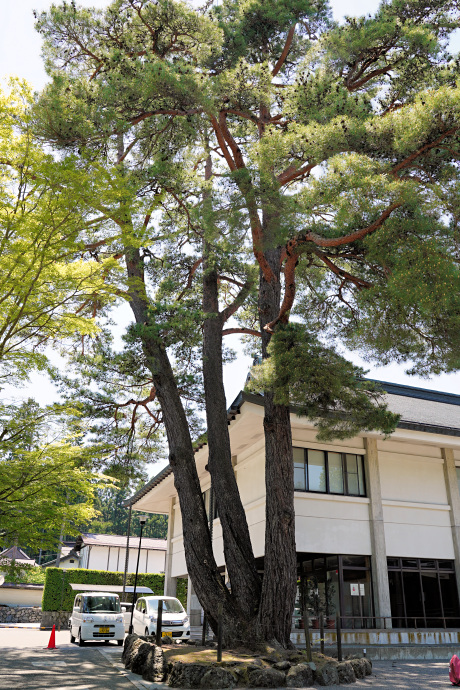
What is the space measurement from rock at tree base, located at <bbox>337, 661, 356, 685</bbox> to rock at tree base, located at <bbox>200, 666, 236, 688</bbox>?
191 cm

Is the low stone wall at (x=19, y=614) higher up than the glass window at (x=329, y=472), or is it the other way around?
the glass window at (x=329, y=472)

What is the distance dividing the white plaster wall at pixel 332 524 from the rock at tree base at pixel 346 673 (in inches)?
229

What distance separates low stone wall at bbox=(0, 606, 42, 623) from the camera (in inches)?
1345

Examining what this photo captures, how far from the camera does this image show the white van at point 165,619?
49.6ft

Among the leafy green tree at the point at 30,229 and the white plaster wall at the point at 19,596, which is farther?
the white plaster wall at the point at 19,596

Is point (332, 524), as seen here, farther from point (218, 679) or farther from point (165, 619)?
point (218, 679)

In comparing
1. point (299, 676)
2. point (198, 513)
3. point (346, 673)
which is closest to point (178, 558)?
point (198, 513)

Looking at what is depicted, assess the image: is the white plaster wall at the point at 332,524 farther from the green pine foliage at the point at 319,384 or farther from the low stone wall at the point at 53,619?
the low stone wall at the point at 53,619

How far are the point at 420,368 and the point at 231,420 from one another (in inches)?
259

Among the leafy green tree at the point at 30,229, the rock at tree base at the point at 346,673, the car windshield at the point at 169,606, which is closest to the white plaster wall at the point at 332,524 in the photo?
the car windshield at the point at 169,606

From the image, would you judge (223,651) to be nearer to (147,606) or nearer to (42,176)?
(147,606)

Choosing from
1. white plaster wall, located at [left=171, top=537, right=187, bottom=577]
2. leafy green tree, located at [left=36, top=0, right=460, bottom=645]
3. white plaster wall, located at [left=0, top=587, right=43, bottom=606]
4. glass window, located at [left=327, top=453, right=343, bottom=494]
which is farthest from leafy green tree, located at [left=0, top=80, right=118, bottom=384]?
white plaster wall, located at [left=0, top=587, right=43, bottom=606]

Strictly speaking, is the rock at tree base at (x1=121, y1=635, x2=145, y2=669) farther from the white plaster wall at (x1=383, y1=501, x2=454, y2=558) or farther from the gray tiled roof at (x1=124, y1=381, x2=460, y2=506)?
the white plaster wall at (x1=383, y1=501, x2=454, y2=558)

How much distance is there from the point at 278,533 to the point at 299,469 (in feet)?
18.8
